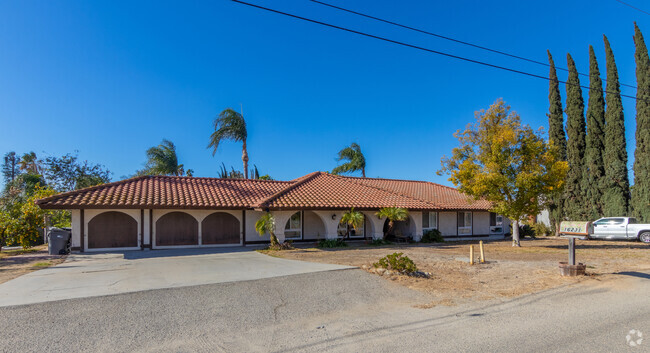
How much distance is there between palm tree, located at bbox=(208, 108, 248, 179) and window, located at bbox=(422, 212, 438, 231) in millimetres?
15617

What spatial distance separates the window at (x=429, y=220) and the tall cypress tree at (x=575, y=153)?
14.4 meters

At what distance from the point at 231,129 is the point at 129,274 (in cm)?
2189

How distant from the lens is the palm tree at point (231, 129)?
30.9 metres

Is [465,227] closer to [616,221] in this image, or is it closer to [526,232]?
[526,232]

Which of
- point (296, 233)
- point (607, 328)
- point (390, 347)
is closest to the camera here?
point (390, 347)

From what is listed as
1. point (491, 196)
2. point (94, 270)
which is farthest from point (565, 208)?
point (94, 270)

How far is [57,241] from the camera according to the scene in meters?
16.3

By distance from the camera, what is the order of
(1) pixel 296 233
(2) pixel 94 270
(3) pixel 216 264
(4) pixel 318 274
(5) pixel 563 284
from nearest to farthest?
1. (5) pixel 563 284
2. (4) pixel 318 274
3. (2) pixel 94 270
4. (3) pixel 216 264
5. (1) pixel 296 233

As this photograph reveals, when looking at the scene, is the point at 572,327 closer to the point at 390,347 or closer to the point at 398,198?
the point at 390,347

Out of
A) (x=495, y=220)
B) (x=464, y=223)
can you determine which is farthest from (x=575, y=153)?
(x=464, y=223)

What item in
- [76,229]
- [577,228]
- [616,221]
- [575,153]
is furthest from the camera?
[575,153]

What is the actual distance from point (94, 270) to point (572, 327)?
12748 millimetres

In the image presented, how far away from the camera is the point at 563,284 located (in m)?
9.51

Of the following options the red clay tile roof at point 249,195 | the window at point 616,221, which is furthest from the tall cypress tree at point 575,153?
the red clay tile roof at point 249,195
